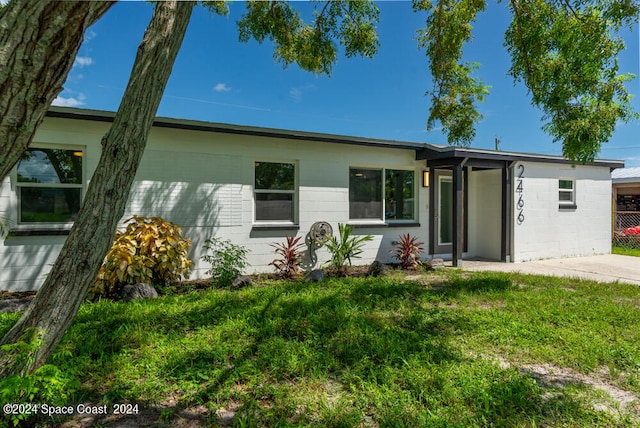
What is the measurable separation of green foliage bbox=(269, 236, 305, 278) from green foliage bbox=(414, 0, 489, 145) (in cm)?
390

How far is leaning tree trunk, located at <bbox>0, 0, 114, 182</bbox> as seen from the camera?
1.35m

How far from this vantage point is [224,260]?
608cm

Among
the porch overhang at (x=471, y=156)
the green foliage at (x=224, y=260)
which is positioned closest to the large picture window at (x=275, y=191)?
the green foliage at (x=224, y=260)

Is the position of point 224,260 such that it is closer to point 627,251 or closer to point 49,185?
point 49,185

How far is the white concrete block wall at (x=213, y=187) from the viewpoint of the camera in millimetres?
5242

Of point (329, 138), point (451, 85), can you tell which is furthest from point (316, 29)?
point (451, 85)

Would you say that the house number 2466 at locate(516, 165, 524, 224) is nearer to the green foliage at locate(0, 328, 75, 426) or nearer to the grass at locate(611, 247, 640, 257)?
the grass at locate(611, 247, 640, 257)

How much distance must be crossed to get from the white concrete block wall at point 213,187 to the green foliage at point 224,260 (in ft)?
0.47

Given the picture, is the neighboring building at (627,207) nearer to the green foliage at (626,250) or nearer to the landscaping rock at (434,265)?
the green foliage at (626,250)

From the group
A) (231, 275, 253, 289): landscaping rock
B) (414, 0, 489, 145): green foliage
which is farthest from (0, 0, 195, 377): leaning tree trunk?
(414, 0, 489, 145): green foliage

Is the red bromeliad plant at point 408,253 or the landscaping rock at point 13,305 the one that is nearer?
the landscaping rock at point 13,305

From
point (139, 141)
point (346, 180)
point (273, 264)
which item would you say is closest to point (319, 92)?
point (346, 180)

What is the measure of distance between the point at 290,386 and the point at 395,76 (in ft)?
32.0

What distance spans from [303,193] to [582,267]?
6837 mm
